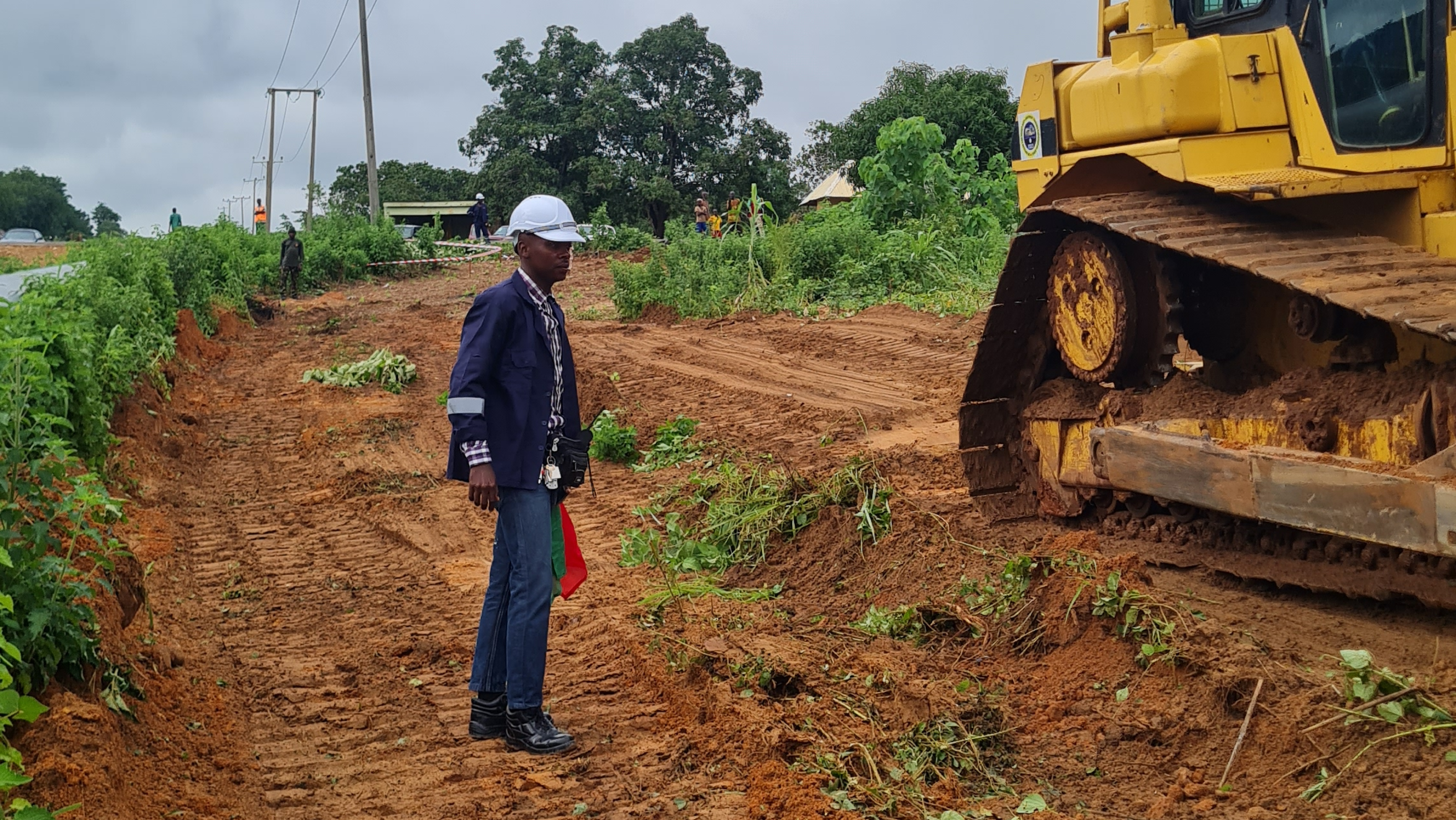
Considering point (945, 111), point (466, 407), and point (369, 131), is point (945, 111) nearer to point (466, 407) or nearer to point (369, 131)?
point (369, 131)

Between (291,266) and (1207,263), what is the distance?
25.0 m

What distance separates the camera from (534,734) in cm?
447

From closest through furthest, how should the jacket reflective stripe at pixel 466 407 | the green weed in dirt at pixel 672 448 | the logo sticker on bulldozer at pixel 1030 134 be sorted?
1. the jacket reflective stripe at pixel 466 407
2. the logo sticker on bulldozer at pixel 1030 134
3. the green weed in dirt at pixel 672 448

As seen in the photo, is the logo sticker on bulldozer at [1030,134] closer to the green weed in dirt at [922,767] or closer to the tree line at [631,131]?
the green weed in dirt at [922,767]

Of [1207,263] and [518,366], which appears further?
[1207,263]

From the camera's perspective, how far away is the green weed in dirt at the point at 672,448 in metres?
9.52

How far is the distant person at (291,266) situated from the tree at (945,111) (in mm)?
14960

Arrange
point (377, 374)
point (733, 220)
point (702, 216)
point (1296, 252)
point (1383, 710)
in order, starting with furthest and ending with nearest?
point (702, 216) → point (733, 220) → point (377, 374) → point (1296, 252) → point (1383, 710)

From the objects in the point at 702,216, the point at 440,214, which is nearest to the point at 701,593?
the point at 702,216

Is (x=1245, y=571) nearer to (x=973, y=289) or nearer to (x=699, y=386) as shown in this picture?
(x=699, y=386)

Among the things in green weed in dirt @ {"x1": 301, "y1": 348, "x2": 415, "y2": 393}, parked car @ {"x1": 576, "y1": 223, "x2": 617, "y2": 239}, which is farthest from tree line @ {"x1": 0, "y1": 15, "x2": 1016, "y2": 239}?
green weed in dirt @ {"x1": 301, "y1": 348, "x2": 415, "y2": 393}

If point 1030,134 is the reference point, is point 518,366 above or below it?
below

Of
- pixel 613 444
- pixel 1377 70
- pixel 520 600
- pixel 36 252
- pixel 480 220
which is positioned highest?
pixel 36 252

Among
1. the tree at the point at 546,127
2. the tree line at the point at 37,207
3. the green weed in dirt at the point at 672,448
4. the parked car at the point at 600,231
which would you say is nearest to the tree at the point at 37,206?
the tree line at the point at 37,207
